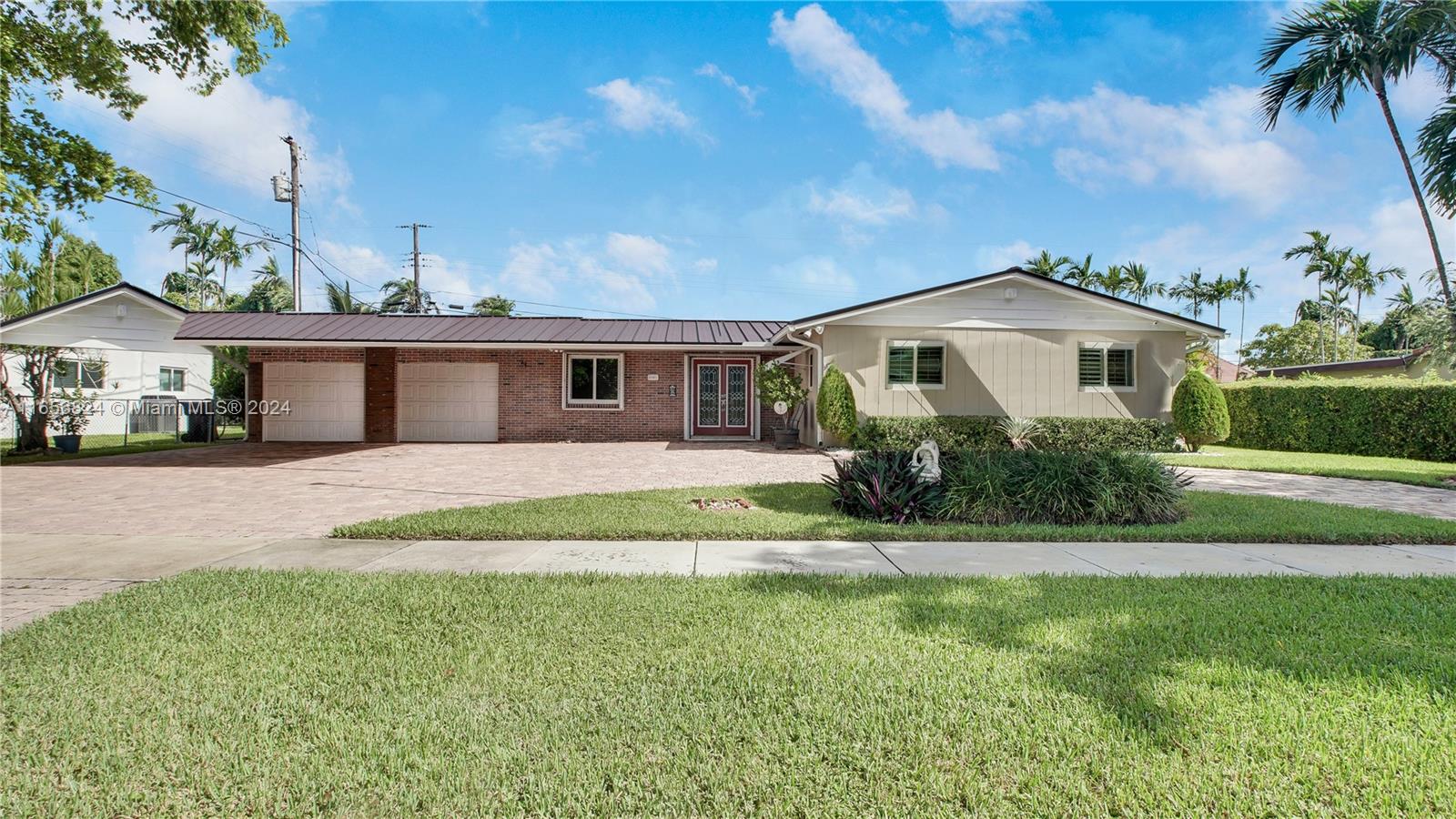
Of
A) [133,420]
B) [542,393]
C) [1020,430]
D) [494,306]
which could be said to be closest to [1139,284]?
[1020,430]

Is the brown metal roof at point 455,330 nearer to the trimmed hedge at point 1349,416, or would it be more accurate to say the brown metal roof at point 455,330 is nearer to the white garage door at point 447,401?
the white garage door at point 447,401

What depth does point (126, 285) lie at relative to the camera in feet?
50.6

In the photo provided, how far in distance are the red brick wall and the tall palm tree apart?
39.2 m

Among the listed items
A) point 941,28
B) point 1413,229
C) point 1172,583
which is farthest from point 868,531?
point 1413,229

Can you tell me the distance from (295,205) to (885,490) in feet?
81.7

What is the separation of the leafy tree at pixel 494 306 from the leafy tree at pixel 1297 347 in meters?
47.5

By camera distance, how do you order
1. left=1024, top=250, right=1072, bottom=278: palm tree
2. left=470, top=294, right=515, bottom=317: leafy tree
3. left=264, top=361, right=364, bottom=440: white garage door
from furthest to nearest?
1. left=470, top=294, right=515, bottom=317: leafy tree
2. left=1024, top=250, right=1072, bottom=278: palm tree
3. left=264, top=361, right=364, bottom=440: white garage door

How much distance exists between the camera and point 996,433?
47.1ft

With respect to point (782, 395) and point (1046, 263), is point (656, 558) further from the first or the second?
point (1046, 263)

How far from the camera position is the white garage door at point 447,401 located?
17.8 m

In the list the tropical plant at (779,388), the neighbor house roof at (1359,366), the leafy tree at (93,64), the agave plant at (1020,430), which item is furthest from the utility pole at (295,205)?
the neighbor house roof at (1359,366)

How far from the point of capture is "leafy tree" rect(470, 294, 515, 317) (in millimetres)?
39750

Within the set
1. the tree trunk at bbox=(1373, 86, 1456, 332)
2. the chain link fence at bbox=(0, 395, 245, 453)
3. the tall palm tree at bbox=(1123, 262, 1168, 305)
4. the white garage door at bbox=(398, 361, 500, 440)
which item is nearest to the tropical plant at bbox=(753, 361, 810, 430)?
the white garage door at bbox=(398, 361, 500, 440)

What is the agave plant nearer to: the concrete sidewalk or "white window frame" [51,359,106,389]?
the concrete sidewalk
